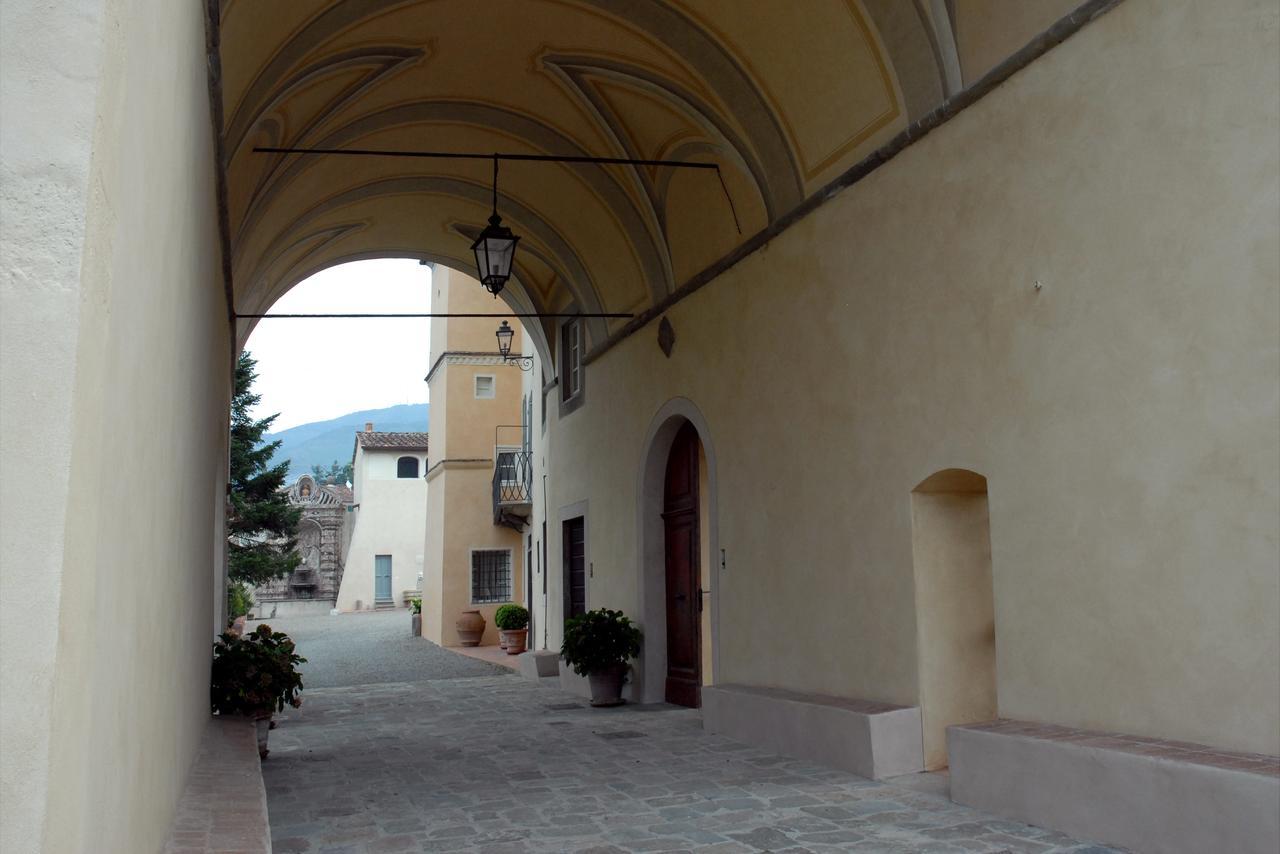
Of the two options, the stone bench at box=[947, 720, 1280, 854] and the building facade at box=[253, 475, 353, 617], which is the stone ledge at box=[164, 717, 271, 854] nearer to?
the stone bench at box=[947, 720, 1280, 854]

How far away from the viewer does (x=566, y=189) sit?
39.2 feet

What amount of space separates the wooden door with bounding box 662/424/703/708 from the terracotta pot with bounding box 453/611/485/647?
1258 centimetres

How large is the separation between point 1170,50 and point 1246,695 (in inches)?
111

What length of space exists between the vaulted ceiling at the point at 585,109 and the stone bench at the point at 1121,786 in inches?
144

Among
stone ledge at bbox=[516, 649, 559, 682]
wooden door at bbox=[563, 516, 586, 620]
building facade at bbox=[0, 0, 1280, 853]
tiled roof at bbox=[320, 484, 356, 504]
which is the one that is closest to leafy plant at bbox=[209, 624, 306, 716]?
building facade at bbox=[0, 0, 1280, 853]

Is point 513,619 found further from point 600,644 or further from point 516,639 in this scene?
point 600,644

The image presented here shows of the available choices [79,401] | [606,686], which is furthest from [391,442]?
[79,401]

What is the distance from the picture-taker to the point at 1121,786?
4648mm

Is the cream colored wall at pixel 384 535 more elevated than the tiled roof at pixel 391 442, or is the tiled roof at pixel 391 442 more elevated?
the tiled roof at pixel 391 442

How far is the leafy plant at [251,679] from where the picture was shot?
309 inches

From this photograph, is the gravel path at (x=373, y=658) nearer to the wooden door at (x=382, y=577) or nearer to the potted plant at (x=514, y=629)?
the potted plant at (x=514, y=629)

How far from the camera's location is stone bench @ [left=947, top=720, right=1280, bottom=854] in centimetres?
409

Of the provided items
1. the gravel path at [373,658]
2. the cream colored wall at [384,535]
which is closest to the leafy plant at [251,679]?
the gravel path at [373,658]

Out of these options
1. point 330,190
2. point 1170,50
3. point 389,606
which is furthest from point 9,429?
point 389,606
